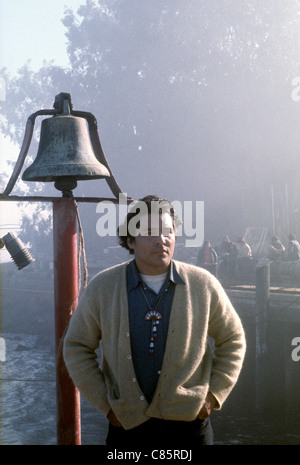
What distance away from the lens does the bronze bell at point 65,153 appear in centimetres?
342

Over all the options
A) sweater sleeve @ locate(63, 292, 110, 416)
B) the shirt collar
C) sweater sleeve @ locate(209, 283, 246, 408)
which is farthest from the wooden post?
sweater sleeve @ locate(63, 292, 110, 416)

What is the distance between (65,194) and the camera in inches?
138

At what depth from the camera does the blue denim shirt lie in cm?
262

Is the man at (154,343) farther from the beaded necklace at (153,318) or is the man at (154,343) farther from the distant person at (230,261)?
the distant person at (230,261)

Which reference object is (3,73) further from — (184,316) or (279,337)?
(184,316)

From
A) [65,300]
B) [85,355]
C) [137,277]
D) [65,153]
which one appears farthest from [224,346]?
[65,153]

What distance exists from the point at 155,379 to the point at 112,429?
36 cm

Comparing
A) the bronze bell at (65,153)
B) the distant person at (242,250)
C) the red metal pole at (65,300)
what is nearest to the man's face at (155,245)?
the red metal pole at (65,300)

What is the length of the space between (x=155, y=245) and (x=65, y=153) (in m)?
1.14

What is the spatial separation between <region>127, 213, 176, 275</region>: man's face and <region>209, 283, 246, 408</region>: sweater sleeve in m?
0.33

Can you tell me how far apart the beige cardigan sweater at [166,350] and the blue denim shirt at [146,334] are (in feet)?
0.12

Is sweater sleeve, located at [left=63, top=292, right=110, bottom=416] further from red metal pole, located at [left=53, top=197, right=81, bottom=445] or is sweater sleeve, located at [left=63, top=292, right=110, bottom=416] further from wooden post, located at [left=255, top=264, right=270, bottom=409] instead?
wooden post, located at [left=255, top=264, right=270, bottom=409]

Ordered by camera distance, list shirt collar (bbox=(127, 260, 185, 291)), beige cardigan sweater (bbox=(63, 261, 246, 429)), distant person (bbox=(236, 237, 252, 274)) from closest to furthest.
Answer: beige cardigan sweater (bbox=(63, 261, 246, 429)), shirt collar (bbox=(127, 260, 185, 291)), distant person (bbox=(236, 237, 252, 274))

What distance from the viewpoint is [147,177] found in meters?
33.9
